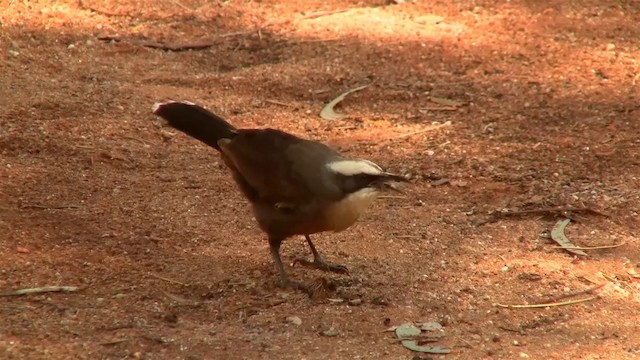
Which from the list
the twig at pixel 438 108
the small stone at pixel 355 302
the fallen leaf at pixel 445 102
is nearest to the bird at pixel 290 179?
the small stone at pixel 355 302

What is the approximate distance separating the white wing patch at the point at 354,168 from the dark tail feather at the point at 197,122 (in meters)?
0.70

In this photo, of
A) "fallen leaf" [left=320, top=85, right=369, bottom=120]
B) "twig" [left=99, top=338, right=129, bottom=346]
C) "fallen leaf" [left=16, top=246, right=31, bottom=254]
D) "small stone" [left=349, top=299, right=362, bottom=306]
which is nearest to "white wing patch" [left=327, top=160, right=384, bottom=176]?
"small stone" [left=349, top=299, right=362, bottom=306]

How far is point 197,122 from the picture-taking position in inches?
202

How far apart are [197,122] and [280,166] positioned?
1.94ft

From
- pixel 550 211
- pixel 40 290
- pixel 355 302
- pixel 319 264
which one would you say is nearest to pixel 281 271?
pixel 319 264

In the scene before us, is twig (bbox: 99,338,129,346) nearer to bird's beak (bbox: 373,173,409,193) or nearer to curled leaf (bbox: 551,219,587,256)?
bird's beak (bbox: 373,173,409,193)

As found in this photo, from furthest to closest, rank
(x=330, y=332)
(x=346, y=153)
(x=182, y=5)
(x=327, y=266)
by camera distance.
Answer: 1. (x=182, y=5)
2. (x=346, y=153)
3. (x=327, y=266)
4. (x=330, y=332)

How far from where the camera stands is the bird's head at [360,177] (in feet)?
15.0

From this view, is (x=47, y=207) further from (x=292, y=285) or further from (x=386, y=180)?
(x=386, y=180)

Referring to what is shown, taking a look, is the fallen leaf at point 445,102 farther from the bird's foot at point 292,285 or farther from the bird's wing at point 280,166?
the bird's foot at point 292,285

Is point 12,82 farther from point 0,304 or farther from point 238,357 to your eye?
point 238,357

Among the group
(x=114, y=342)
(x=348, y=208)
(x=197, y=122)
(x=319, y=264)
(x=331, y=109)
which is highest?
(x=197, y=122)

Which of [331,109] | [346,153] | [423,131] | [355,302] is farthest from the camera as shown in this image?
[331,109]

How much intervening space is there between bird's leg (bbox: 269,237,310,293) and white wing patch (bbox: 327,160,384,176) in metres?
0.49
